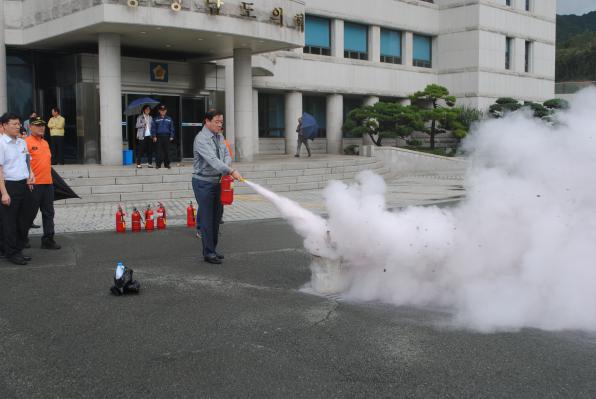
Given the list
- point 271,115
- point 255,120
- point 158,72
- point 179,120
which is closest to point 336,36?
point 271,115

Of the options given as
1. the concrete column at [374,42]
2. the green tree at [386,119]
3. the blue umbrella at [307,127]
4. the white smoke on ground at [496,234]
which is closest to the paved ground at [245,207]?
the blue umbrella at [307,127]

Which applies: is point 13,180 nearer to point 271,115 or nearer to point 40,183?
point 40,183

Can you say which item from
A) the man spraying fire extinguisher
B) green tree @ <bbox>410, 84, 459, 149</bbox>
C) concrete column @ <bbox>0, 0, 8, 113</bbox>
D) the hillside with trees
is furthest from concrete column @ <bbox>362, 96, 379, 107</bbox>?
the hillside with trees

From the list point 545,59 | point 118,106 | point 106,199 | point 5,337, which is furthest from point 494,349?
point 545,59

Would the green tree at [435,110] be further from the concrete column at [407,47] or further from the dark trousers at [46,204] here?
the dark trousers at [46,204]

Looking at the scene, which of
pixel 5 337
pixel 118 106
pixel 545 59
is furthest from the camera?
pixel 545 59

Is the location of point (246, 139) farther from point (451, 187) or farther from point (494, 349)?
point (494, 349)

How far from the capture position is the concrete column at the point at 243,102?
22938 mm

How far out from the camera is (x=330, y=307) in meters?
6.37

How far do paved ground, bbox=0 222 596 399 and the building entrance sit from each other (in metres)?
15.7

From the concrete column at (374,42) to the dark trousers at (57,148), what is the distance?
19462mm

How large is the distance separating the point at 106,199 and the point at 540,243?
12740 mm

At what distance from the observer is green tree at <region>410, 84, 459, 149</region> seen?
33.1 metres

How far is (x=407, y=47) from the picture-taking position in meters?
37.2
